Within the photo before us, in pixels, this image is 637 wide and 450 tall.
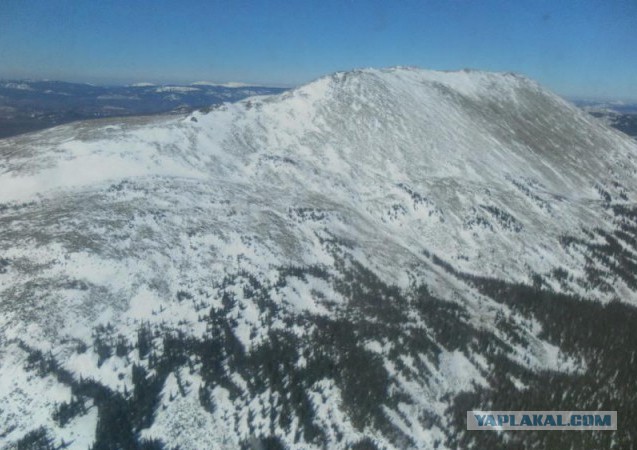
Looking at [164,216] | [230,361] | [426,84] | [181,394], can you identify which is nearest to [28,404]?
[181,394]

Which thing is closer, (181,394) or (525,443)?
(181,394)

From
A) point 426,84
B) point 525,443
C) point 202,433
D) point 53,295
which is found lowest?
point 525,443

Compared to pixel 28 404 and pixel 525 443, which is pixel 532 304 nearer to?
pixel 525 443

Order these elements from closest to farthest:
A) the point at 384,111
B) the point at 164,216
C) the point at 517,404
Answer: the point at 517,404 → the point at 164,216 → the point at 384,111

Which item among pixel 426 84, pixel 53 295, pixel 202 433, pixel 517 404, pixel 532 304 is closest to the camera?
pixel 202 433

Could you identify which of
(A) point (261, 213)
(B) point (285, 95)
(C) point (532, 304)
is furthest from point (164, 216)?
(B) point (285, 95)

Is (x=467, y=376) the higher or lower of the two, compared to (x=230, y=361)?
lower
